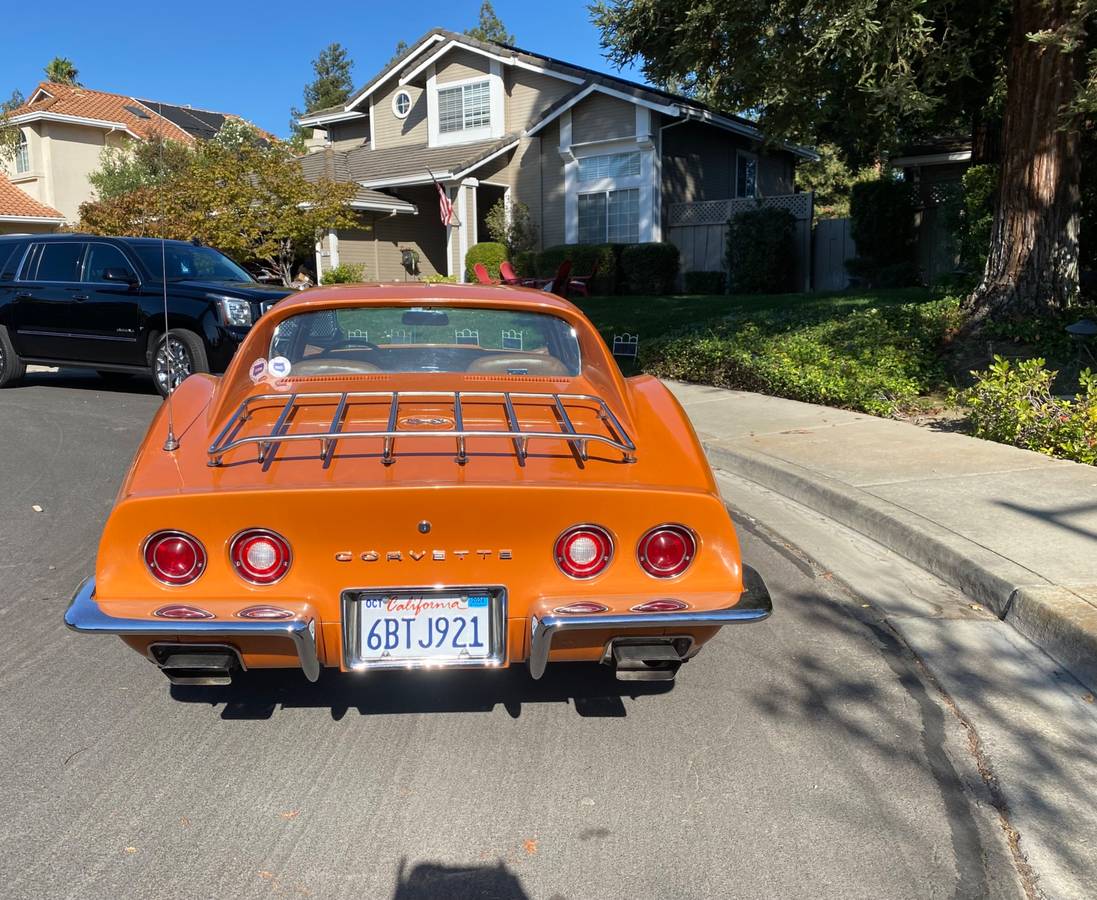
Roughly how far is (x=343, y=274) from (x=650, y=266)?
26.3 ft

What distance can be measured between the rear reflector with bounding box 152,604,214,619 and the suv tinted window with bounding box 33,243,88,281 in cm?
915

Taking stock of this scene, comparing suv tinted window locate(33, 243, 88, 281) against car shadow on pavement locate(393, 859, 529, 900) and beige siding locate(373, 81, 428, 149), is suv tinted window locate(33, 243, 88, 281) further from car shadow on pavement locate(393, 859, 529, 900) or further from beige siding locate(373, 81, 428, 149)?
beige siding locate(373, 81, 428, 149)

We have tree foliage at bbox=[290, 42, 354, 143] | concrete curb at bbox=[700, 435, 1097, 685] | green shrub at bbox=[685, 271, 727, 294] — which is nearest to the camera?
concrete curb at bbox=[700, 435, 1097, 685]

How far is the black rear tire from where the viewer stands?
37.2 ft

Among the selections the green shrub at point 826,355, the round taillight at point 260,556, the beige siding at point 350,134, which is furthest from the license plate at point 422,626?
the beige siding at point 350,134

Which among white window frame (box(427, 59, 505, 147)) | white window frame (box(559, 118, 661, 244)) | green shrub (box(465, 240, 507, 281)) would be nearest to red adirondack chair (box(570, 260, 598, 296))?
white window frame (box(559, 118, 661, 244))

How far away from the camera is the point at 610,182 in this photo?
23.9 metres

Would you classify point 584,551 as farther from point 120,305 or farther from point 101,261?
point 101,261

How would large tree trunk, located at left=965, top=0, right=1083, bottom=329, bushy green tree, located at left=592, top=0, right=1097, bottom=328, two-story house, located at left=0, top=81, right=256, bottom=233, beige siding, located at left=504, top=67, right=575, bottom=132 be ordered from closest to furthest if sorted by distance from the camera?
bushy green tree, located at left=592, top=0, right=1097, bottom=328 → large tree trunk, located at left=965, top=0, right=1083, bottom=329 → beige siding, located at left=504, top=67, right=575, bottom=132 → two-story house, located at left=0, top=81, right=256, bottom=233

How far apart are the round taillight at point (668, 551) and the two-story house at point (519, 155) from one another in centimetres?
2069

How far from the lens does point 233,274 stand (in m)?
11.3

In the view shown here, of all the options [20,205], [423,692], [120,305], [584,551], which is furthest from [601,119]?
[584,551]

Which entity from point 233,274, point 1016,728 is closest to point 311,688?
point 1016,728

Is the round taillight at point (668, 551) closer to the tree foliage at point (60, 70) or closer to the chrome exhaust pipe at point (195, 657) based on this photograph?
the chrome exhaust pipe at point (195, 657)
